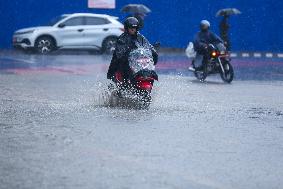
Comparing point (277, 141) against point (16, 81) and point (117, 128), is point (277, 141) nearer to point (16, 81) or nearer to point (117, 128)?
point (117, 128)

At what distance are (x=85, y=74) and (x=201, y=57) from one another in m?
3.43

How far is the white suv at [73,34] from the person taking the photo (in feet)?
122

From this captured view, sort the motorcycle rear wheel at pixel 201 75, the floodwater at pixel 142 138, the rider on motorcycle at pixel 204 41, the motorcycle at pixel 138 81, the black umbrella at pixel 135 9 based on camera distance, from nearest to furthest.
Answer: the floodwater at pixel 142 138, the motorcycle at pixel 138 81, the rider on motorcycle at pixel 204 41, the motorcycle rear wheel at pixel 201 75, the black umbrella at pixel 135 9

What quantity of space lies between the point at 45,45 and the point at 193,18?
28.4ft

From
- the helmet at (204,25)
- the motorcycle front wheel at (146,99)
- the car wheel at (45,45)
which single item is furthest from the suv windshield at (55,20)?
the motorcycle front wheel at (146,99)

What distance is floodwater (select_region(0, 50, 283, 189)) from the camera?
770 centimetres

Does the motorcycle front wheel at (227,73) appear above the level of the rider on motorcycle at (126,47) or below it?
below

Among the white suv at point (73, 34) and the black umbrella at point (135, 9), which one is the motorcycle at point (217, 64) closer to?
the white suv at point (73, 34)

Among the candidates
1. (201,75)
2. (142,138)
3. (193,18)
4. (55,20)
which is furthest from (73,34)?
(142,138)

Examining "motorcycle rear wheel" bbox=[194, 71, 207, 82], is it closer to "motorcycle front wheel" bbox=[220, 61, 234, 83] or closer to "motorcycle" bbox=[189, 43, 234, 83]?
"motorcycle" bbox=[189, 43, 234, 83]

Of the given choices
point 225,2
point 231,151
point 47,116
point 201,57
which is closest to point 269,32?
point 225,2

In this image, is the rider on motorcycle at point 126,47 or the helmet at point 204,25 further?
the helmet at point 204,25

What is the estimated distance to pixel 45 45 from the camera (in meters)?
37.3

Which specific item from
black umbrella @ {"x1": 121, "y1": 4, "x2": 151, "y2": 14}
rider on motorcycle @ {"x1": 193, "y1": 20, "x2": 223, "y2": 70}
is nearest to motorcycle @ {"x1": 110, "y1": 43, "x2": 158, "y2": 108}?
rider on motorcycle @ {"x1": 193, "y1": 20, "x2": 223, "y2": 70}
